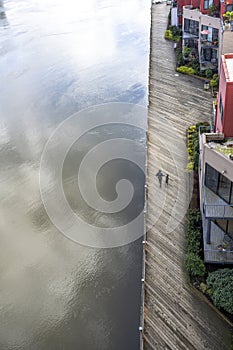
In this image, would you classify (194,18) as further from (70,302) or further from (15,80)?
(70,302)

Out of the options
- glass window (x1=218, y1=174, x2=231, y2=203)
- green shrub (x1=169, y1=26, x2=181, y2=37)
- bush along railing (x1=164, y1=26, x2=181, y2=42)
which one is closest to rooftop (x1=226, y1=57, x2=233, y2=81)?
glass window (x1=218, y1=174, x2=231, y2=203)

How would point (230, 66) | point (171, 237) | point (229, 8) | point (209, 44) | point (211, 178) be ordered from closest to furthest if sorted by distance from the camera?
1. point (211, 178)
2. point (171, 237)
3. point (230, 66)
4. point (229, 8)
5. point (209, 44)

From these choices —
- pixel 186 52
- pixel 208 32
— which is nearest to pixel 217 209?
pixel 208 32

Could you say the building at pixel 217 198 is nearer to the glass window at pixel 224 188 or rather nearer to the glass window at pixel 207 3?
the glass window at pixel 224 188

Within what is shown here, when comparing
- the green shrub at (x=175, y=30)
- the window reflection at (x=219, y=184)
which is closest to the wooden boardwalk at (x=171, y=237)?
the window reflection at (x=219, y=184)

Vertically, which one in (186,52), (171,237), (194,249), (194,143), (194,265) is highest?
(186,52)

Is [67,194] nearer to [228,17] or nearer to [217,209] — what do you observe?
[217,209]
